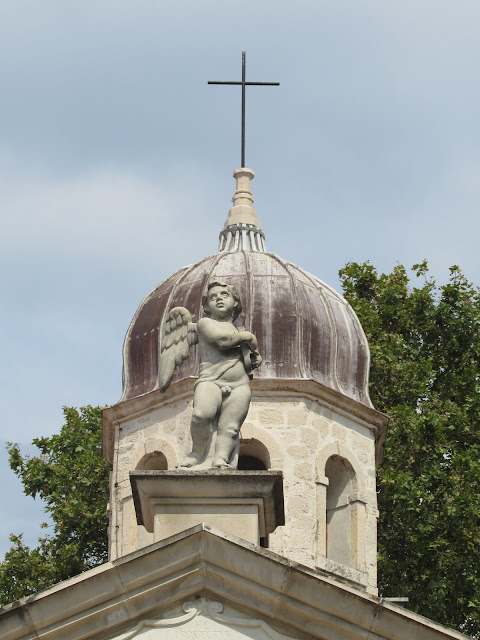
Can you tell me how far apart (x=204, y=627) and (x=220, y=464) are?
1600mm

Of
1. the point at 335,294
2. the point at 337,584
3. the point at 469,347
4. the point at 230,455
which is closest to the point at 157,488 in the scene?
the point at 230,455

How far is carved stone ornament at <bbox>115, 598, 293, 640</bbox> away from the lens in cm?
1334

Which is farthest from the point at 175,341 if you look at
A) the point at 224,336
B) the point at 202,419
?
the point at 202,419

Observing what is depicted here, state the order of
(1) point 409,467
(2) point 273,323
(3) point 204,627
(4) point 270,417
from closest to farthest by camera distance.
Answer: (3) point 204,627
(4) point 270,417
(2) point 273,323
(1) point 409,467

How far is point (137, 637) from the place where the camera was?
43.9 feet

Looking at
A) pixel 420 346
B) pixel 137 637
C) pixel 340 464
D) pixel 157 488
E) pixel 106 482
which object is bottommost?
pixel 137 637

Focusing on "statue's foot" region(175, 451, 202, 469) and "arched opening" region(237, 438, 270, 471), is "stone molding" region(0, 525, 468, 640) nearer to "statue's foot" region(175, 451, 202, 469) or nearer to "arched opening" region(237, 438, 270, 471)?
"statue's foot" region(175, 451, 202, 469)

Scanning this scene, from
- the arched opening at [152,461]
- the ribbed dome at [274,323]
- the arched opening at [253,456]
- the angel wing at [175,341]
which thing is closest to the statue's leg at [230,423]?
the angel wing at [175,341]

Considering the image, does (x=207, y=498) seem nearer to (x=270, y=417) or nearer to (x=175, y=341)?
(x=175, y=341)

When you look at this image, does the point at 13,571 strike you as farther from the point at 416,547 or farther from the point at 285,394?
the point at 285,394

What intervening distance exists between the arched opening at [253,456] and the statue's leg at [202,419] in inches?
269

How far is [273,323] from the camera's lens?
2280 cm

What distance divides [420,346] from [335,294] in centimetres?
731

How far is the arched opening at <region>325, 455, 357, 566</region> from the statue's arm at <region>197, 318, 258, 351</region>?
23.4ft
